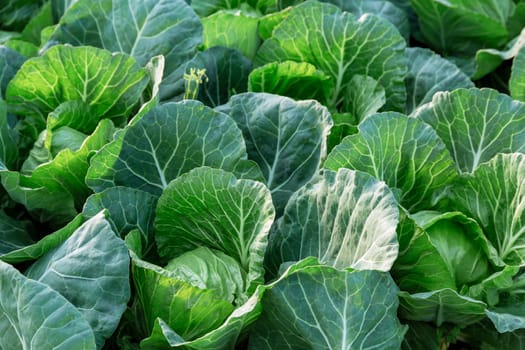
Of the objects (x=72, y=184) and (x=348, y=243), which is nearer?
(x=348, y=243)

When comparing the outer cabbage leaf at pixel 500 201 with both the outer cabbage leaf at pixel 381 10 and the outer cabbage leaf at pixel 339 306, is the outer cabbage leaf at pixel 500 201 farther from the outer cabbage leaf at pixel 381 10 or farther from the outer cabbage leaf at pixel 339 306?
the outer cabbage leaf at pixel 381 10

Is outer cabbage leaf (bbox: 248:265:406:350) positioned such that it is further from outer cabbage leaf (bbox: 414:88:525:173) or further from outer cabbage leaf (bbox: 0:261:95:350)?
outer cabbage leaf (bbox: 414:88:525:173)

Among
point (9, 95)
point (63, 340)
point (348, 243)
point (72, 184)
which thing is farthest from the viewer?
point (9, 95)

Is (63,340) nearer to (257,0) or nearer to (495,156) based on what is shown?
(495,156)

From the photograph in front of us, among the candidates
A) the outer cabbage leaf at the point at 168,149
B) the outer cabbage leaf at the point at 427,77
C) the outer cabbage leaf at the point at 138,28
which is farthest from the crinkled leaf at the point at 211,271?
the outer cabbage leaf at the point at 427,77

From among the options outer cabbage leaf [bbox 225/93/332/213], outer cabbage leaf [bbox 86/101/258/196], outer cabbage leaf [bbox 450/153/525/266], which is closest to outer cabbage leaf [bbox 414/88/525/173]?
outer cabbage leaf [bbox 450/153/525/266]

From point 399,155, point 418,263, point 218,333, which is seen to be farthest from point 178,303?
point 399,155

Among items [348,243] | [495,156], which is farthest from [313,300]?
[495,156]
